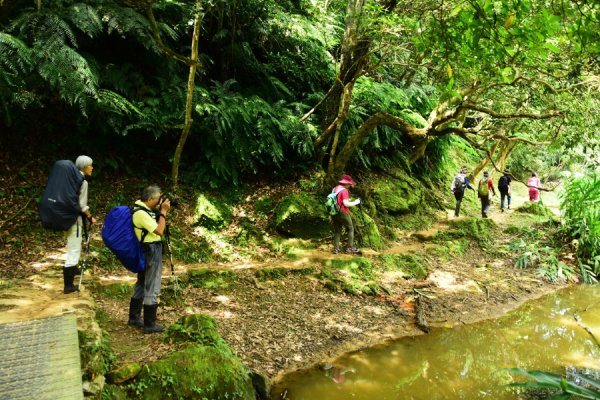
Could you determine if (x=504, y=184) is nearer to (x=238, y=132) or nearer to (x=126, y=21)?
(x=238, y=132)

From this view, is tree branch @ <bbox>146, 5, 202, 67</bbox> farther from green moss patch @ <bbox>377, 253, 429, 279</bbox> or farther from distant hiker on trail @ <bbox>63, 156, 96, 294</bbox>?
green moss patch @ <bbox>377, 253, 429, 279</bbox>

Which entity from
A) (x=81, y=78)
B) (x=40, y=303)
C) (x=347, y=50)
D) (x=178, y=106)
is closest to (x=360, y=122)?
(x=347, y=50)

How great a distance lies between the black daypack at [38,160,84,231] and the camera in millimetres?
4648

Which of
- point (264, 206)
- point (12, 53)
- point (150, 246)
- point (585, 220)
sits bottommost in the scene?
point (585, 220)

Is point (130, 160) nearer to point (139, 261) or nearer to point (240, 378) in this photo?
point (139, 261)

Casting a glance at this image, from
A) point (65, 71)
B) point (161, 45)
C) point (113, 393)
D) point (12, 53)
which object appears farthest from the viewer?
point (161, 45)

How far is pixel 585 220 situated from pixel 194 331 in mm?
11262

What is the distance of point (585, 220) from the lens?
11.0 metres

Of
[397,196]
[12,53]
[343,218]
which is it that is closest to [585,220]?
[397,196]

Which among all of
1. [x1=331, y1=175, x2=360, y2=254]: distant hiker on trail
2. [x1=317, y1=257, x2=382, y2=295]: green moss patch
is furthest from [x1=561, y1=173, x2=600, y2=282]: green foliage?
[x1=331, y1=175, x2=360, y2=254]: distant hiker on trail

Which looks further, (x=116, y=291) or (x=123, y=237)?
(x=116, y=291)

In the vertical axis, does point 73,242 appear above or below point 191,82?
below

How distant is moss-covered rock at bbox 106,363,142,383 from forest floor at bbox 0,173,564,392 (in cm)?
31

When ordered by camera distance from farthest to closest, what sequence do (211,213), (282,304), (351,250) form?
1. (351,250)
2. (211,213)
3. (282,304)
